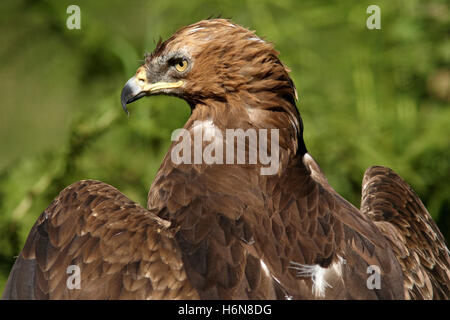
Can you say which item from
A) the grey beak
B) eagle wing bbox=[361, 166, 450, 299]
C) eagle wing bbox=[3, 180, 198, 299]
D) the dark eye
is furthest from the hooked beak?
eagle wing bbox=[361, 166, 450, 299]

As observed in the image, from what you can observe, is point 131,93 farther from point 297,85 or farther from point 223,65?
point 297,85

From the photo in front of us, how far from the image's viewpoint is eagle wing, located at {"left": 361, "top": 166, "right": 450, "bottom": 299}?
321 centimetres

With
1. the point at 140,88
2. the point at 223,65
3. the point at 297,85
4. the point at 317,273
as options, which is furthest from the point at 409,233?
the point at 297,85

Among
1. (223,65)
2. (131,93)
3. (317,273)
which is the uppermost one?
(223,65)

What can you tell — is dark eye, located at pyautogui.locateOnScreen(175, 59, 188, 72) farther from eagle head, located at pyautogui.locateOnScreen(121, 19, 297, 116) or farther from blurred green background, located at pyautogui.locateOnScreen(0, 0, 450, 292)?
blurred green background, located at pyautogui.locateOnScreen(0, 0, 450, 292)

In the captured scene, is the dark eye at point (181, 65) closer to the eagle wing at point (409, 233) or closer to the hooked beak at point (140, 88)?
the hooked beak at point (140, 88)

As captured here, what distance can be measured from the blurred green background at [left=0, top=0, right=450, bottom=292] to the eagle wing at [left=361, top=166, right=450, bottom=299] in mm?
1913

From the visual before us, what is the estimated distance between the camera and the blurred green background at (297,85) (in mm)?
5672

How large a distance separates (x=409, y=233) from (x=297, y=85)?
2.69m

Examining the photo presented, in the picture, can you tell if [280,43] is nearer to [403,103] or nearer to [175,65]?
[403,103]

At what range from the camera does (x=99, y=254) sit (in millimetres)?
2857

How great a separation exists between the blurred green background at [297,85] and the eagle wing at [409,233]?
6.28ft

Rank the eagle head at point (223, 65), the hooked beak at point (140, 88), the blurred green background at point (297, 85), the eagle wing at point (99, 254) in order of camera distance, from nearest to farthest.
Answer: the eagle wing at point (99, 254), the eagle head at point (223, 65), the hooked beak at point (140, 88), the blurred green background at point (297, 85)

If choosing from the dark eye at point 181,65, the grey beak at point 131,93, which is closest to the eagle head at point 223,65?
the dark eye at point 181,65
